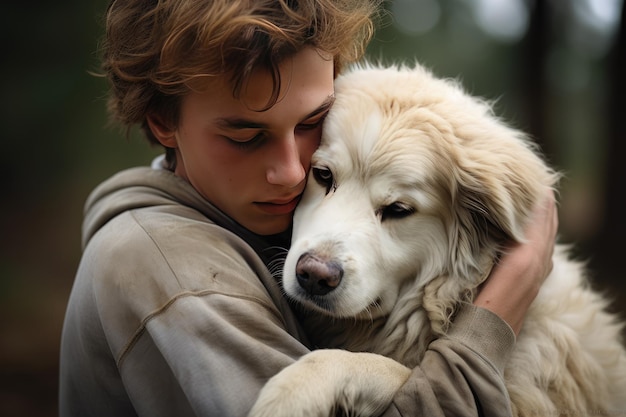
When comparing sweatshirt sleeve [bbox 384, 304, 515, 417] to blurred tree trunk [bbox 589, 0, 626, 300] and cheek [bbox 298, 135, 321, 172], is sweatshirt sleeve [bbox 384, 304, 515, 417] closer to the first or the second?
cheek [bbox 298, 135, 321, 172]

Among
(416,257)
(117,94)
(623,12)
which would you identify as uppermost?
(623,12)

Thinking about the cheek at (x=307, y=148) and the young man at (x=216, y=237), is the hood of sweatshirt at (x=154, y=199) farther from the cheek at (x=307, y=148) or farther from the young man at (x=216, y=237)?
the cheek at (x=307, y=148)

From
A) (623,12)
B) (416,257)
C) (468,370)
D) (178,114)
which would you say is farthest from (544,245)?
(623,12)

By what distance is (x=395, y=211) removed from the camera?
95.1 inches

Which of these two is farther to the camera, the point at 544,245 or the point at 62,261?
the point at 62,261

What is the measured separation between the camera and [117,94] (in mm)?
2650

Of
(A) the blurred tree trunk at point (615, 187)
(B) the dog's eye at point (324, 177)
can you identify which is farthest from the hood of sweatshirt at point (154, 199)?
(A) the blurred tree trunk at point (615, 187)

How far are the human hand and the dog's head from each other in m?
0.06

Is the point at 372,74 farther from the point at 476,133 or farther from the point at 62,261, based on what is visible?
the point at 62,261

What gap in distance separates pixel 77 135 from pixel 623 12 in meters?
6.80

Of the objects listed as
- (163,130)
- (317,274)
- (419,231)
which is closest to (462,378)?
(317,274)

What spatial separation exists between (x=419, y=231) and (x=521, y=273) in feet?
1.38

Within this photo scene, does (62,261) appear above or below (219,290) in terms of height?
below

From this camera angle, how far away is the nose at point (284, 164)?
7.36 feet
